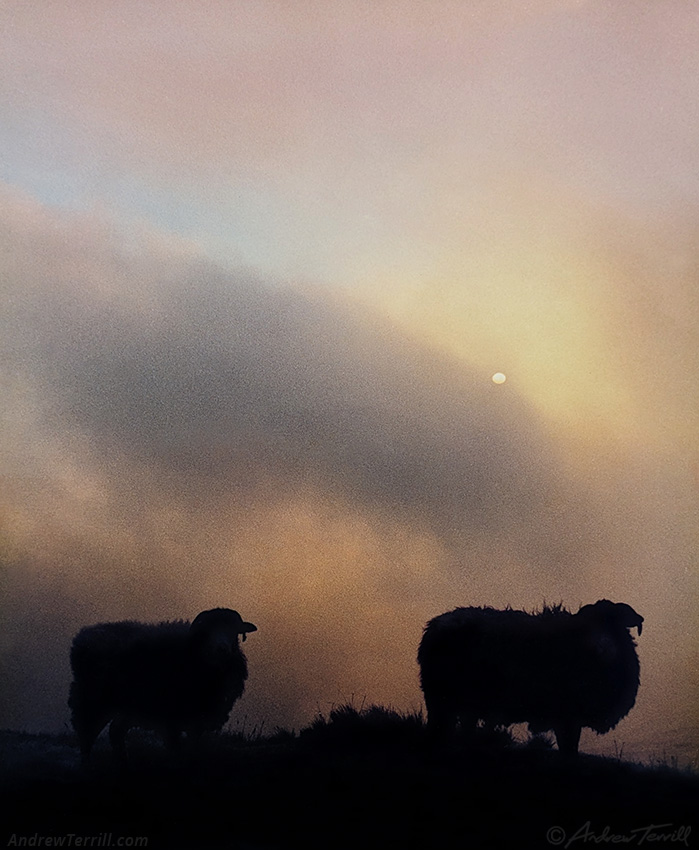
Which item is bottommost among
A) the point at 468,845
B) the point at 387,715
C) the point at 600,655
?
the point at 468,845

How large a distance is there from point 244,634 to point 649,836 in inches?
310

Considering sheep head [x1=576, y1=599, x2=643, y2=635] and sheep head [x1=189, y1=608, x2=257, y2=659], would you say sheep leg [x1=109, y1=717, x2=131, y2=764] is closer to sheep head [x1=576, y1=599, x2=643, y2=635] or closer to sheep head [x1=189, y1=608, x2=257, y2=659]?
sheep head [x1=189, y1=608, x2=257, y2=659]

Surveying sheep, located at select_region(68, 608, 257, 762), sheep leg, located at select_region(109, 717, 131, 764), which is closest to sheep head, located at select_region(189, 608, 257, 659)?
sheep, located at select_region(68, 608, 257, 762)

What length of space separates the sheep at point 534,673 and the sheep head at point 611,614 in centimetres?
2

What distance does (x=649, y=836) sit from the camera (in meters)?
8.92

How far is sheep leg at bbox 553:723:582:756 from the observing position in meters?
13.3

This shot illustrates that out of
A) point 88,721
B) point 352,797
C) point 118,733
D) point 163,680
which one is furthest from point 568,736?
point 88,721

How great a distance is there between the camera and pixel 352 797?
10.0m

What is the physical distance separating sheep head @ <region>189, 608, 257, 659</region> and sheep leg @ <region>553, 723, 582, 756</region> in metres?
5.33

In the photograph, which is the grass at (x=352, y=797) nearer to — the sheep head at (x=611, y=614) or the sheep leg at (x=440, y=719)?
the sheep leg at (x=440, y=719)

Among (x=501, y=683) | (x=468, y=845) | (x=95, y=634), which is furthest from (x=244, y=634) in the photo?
(x=468, y=845)

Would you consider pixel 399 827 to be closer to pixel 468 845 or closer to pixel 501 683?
pixel 468 845

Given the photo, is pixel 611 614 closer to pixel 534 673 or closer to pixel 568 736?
pixel 534 673

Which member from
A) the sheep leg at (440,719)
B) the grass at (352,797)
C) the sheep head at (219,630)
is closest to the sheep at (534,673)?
the sheep leg at (440,719)
